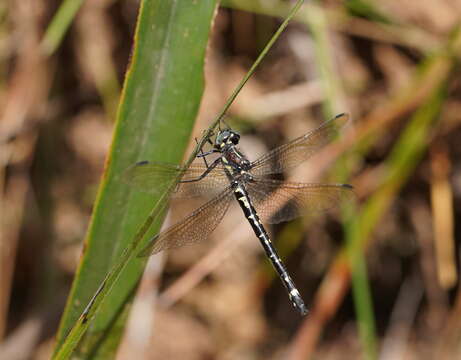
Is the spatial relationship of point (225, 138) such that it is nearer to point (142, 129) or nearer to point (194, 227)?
point (194, 227)

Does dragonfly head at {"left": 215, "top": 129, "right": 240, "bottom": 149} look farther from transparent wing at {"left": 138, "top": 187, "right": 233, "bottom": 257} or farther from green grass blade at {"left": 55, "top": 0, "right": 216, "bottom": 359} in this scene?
green grass blade at {"left": 55, "top": 0, "right": 216, "bottom": 359}

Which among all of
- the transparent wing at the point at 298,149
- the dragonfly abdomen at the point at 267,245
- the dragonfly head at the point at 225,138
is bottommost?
the dragonfly abdomen at the point at 267,245

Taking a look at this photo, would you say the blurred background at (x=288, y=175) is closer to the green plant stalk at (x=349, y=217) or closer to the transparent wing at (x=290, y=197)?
the green plant stalk at (x=349, y=217)

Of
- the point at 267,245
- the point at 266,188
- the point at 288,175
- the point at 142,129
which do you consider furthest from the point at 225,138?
the point at 288,175

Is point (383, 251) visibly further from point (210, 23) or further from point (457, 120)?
point (210, 23)

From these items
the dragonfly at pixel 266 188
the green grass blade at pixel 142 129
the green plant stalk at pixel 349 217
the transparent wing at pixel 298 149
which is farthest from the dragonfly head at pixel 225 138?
the green grass blade at pixel 142 129

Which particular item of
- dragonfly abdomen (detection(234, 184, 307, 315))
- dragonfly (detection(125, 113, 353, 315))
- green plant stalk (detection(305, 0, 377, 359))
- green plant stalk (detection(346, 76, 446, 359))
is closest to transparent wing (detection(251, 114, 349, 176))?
dragonfly (detection(125, 113, 353, 315))

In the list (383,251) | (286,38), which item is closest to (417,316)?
(383,251)

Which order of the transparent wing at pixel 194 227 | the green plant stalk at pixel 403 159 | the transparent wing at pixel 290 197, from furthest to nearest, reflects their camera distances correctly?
the green plant stalk at pixel 403 159, the transparent wing at pixel 290 197, the transparent wing at pixel 194 227
